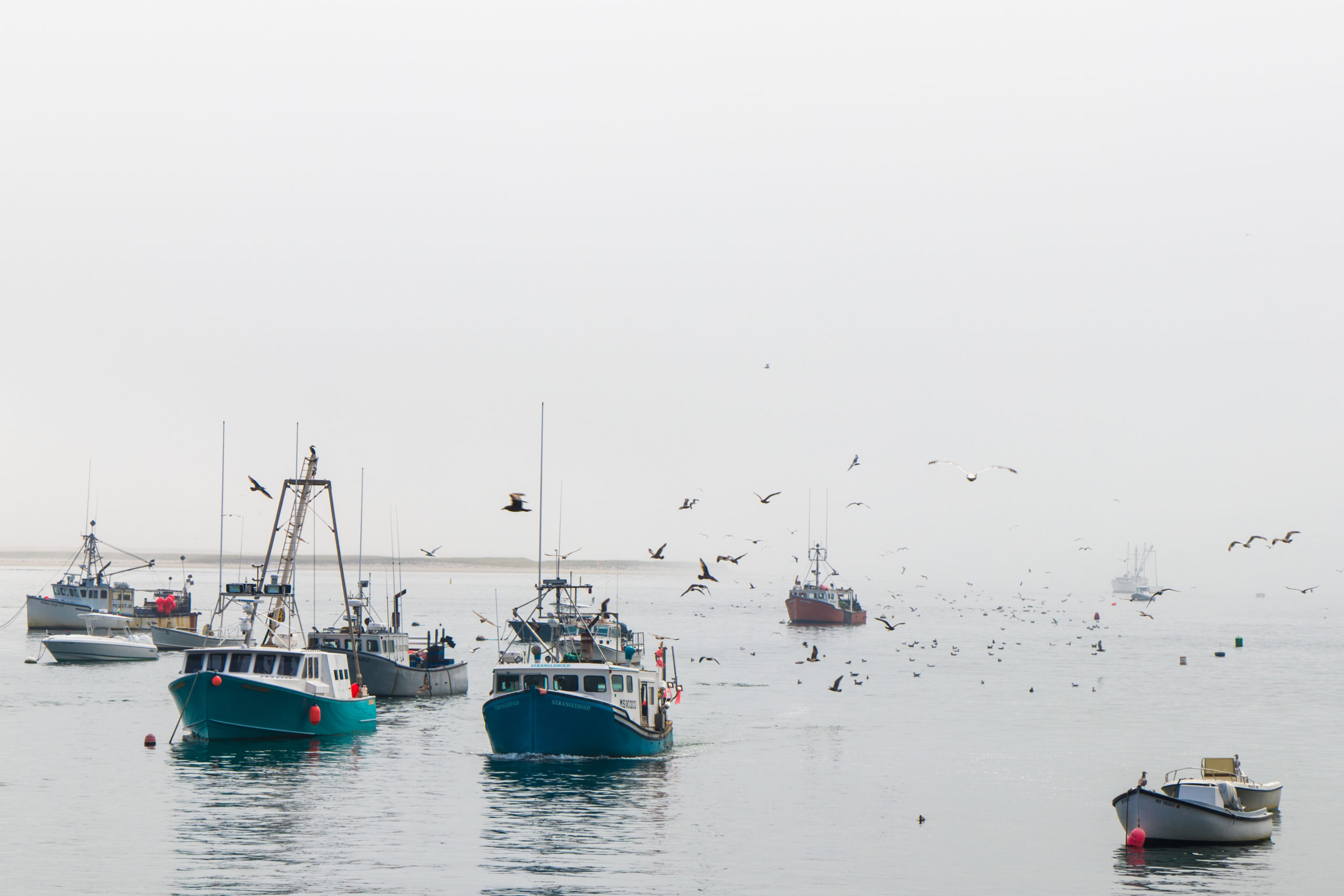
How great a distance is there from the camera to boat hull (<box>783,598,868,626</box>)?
18825 cm

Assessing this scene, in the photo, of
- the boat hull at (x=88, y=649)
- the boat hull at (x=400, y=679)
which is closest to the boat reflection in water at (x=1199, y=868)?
the boat hull at (x=400, y=679)

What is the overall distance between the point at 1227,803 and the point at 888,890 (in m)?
13.1

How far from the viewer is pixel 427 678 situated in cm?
8081

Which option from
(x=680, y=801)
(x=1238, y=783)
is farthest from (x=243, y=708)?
(x=1238, y=783)

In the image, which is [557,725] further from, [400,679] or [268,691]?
[400,679]

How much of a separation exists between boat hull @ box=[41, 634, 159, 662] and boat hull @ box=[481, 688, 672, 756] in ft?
218

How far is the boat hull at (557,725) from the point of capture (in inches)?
2026

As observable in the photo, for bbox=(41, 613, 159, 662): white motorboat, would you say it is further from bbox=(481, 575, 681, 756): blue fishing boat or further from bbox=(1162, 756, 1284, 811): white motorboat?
bbox=(1162, 756, 1284, 811): white motorboat

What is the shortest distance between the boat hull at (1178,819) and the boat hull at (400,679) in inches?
1877

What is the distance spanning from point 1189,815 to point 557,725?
22966 mm

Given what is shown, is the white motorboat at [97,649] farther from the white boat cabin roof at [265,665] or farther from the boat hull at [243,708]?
the white boat cabin roof at [265,665]

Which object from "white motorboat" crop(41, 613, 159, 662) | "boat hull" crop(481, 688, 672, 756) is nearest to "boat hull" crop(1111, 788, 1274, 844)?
"boat hull" crop(481, 688, 672, 756)

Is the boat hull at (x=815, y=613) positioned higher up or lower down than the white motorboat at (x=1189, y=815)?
higher up

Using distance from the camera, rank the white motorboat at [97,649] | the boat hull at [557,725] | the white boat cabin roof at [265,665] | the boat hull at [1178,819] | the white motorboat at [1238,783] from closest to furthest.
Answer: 1. the boat hull at [1178,819]
2. the white motorboat at [1238,783]
3. the boat hull at [557,725]
4. the white boat cabin roof at [265,665]
5. the white motorboat at [97,649]
